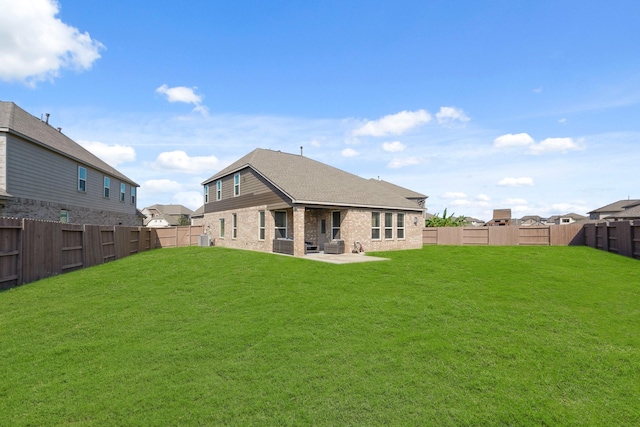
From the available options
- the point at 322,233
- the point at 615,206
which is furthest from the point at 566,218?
the point at 322,233

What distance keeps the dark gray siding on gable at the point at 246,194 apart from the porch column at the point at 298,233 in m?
0.77

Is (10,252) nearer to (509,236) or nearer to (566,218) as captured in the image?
(509,236)

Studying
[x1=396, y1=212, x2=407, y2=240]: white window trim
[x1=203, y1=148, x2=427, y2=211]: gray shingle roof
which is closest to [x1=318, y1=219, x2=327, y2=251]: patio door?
[x1=203, y1=148, x2=427, y2=211]: gray shingle roof

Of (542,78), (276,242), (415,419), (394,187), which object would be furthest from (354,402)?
(394,187)

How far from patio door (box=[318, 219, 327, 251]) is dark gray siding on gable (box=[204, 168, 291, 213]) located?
3.58 meters

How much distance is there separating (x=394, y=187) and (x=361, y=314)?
39742mm

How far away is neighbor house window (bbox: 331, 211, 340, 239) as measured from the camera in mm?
20078

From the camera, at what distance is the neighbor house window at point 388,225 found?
21625 mm

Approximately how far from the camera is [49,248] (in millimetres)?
11453

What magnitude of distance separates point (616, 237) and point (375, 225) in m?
13.0

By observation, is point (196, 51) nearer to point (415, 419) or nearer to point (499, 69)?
point (499, 69)

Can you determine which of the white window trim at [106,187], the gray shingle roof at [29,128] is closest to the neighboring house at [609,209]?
the white window trim at [106,187]

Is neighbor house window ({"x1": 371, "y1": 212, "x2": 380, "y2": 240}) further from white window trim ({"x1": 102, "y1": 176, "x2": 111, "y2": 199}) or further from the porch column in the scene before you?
white window trim ({"x1": 102, "y1": 176, "x2": 111, "y2": 199})

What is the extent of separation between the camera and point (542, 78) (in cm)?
1477
